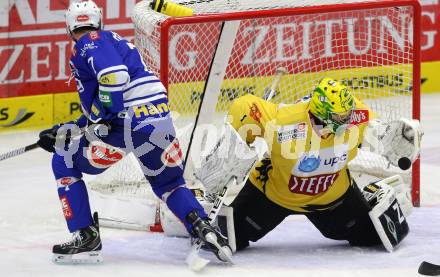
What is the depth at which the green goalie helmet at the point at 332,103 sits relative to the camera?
592 cm

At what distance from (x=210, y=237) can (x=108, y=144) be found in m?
0.63

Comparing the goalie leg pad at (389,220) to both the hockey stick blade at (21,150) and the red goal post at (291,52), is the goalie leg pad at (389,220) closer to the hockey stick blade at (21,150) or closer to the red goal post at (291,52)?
the red goal post at (291,52)

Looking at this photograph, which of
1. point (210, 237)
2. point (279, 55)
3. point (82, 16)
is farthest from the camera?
point (279, 55)

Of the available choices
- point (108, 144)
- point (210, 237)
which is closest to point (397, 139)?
point (210, 237)

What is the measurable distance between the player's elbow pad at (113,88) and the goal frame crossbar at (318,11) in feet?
2.48

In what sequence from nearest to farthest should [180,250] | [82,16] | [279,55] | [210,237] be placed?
1. [210,237]
2. [82,16]
3. [180,250]
4. [279,55]

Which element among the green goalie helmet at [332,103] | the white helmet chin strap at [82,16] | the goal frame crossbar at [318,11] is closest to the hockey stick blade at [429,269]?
the green goalie helmet at [332,103]

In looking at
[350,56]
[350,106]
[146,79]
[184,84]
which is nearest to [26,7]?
[184,84]

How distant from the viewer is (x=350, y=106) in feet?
19.6

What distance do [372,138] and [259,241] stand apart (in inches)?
29.7

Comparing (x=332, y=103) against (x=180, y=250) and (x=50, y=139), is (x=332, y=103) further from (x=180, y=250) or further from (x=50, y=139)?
(x=50, y=139)

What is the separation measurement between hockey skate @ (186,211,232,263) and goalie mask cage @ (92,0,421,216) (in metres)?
0.89

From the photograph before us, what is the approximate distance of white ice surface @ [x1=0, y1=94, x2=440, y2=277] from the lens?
19.7 ft

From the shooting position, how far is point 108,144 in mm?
6098
